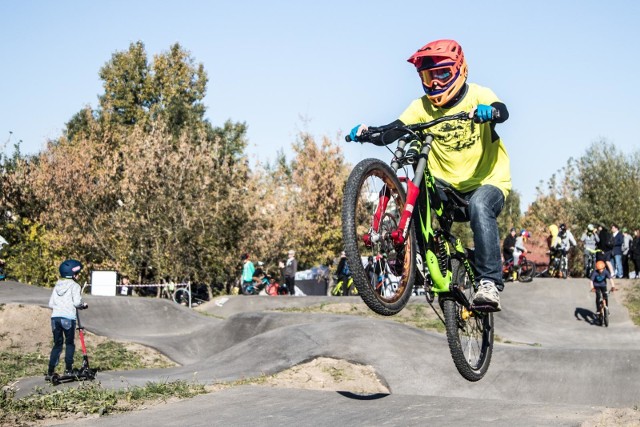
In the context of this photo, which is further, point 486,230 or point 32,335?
point 32,335

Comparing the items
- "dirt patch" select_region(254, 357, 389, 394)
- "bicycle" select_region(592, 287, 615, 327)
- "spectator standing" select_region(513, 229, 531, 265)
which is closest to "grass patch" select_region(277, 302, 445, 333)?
"bicycle" select_region(592, 287, 615, 327)

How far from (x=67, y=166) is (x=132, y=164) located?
272 inches

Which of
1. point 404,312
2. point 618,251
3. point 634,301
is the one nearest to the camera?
point 404,312

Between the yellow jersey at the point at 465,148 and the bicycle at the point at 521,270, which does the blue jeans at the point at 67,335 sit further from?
the bicycle at the point at 521,270

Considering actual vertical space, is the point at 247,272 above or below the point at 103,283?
above

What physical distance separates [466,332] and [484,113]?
226cm

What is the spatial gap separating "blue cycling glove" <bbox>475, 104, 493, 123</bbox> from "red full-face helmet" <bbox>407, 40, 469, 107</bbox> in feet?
1.60

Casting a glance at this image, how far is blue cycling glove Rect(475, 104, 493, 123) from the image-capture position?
6.16m

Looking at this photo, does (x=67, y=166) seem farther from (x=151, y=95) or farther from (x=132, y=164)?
(x=151, y=95)

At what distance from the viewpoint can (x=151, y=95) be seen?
56375mm

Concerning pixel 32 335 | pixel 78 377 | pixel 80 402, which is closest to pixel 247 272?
pixel 32 335

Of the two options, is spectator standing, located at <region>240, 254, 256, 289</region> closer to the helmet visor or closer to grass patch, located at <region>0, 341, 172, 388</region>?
grass patch, located at <region>0, 341, 172, 388</region>

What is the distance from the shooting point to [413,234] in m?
6.22

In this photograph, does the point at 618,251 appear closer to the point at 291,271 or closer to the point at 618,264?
the point at 618,264
